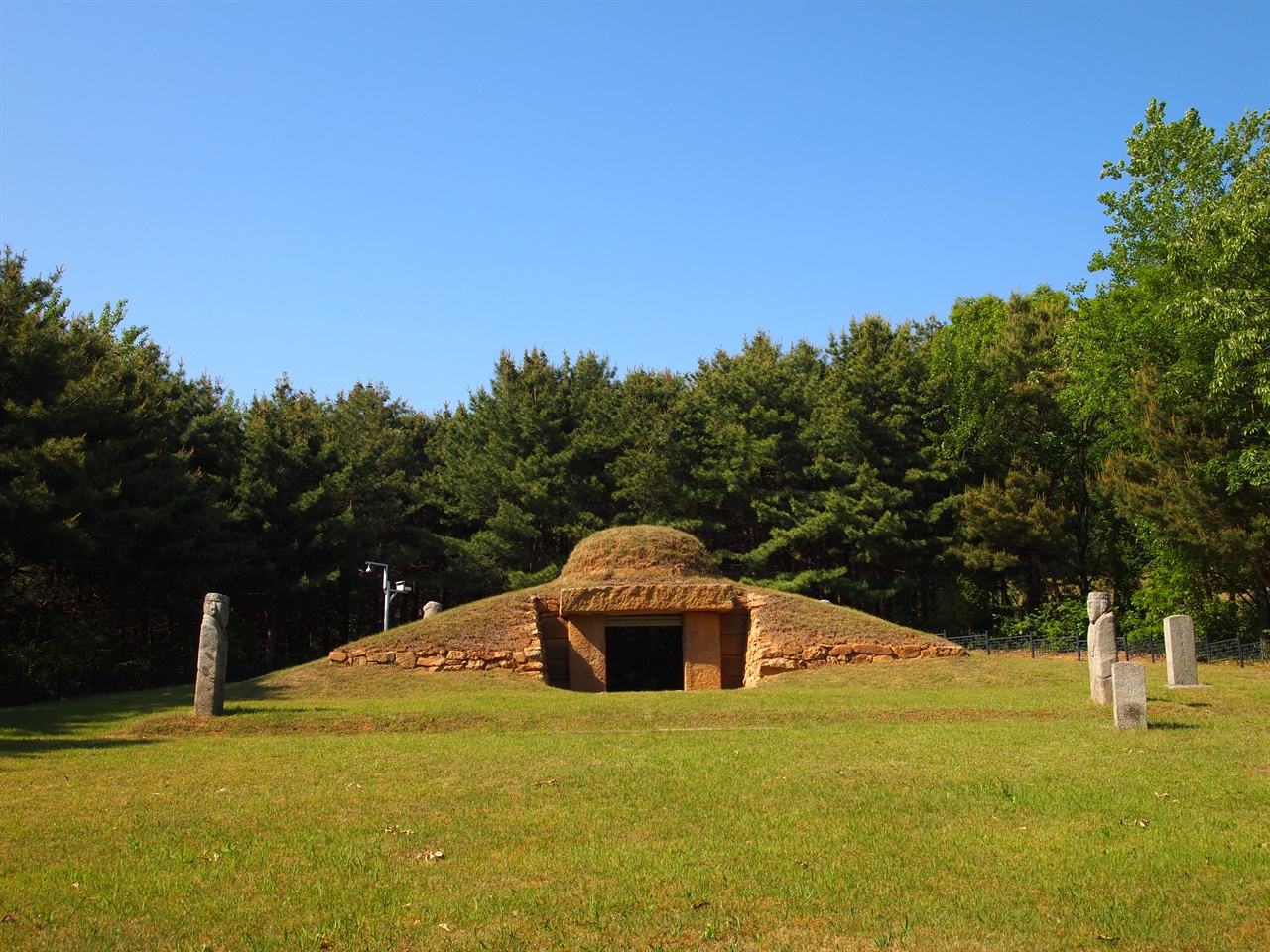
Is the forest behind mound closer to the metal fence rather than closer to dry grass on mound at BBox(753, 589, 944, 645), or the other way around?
the metal fence

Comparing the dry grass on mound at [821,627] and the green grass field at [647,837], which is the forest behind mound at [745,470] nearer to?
the dry grass on mound at [821,627]

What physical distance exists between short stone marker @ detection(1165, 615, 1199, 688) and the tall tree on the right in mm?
8283

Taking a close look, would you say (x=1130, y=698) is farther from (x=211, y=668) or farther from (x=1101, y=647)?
(x=211, y=668)

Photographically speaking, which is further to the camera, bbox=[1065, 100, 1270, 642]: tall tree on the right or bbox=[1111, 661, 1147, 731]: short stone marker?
bbox=[1065, 100, 1270, 642]: tall tree on the right

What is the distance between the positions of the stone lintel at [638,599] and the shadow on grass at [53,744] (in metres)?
12.4

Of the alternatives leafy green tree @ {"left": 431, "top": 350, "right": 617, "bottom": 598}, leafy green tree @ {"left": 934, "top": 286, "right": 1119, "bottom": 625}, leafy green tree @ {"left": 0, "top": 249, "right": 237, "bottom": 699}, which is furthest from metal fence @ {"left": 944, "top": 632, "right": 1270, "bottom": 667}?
leafy green tree @ {"left": 0, "top": 249, "right": 237, "bottom": 699}

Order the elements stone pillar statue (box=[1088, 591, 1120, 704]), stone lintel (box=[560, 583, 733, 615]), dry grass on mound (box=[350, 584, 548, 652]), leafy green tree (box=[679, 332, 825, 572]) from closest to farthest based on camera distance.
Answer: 1. stone pillar statue (box=[1088, 591, 1120, 704])
2. dry grass on mound (box=[350, 584, 548, 652])
3. stone lintel (box=[560, 583, 733, 615])
4. leafy green tree (box=[679, 332, 825, 572])

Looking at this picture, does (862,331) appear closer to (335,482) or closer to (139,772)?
(335,482)

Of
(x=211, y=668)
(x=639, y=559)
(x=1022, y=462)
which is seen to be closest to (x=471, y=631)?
(x=639, y=559)

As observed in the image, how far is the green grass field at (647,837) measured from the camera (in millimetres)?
5664

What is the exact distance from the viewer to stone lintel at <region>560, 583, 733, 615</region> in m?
24.9

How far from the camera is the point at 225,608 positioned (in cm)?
1630

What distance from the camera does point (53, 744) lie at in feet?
44.1

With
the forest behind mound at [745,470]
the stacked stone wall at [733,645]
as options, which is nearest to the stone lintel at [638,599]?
the stacked stone wall at [733,645]
